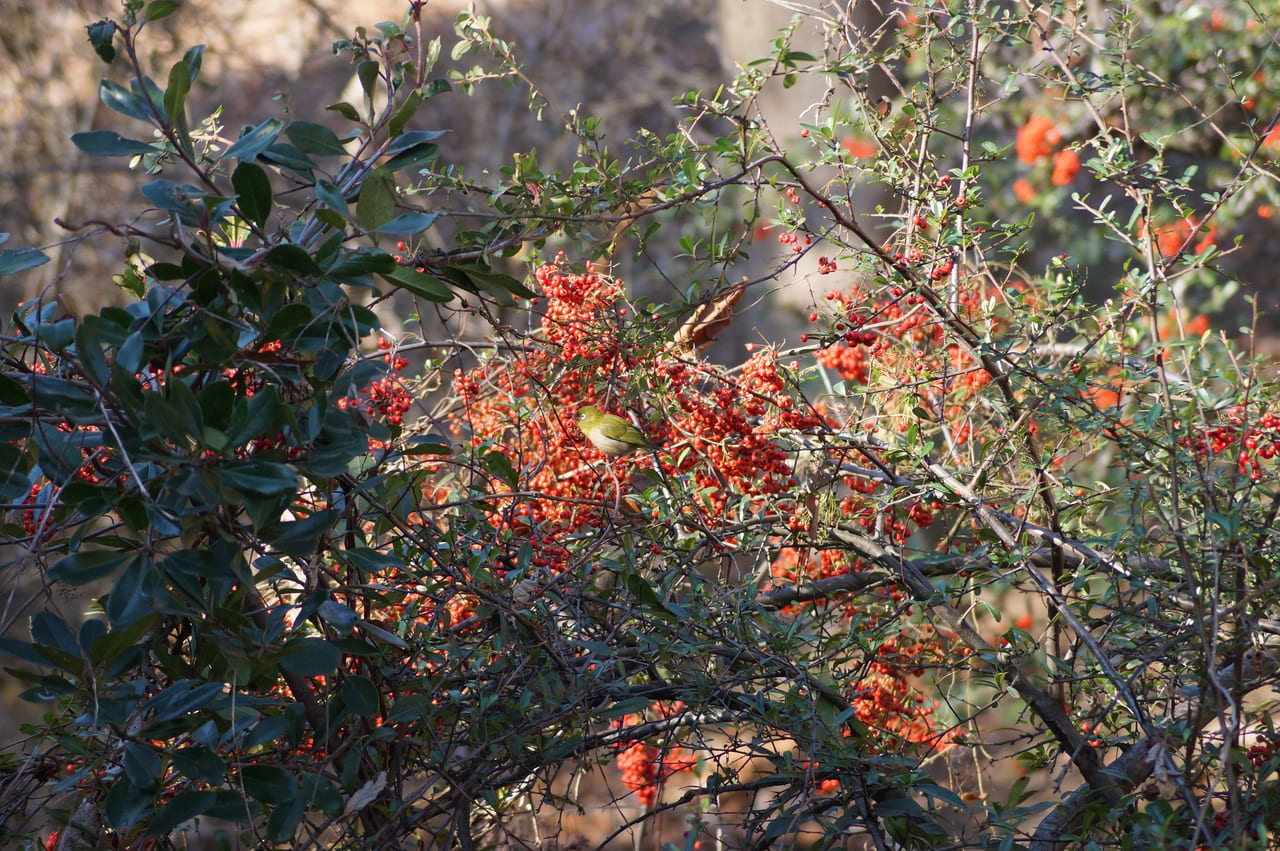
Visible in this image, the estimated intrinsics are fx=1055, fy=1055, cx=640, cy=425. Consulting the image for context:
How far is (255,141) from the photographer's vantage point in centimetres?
111

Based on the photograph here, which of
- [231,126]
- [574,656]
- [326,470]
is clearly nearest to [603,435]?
[574,656]

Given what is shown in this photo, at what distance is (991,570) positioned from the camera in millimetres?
1484

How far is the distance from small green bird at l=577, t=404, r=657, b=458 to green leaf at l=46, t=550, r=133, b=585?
737 millimetres

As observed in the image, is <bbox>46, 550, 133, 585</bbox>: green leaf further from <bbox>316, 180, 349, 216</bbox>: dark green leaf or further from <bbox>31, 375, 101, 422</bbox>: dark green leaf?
<bbox>316, 180, 349, 216</bbox>: dark green leaf

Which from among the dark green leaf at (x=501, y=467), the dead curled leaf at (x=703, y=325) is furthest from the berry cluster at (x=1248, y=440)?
the dark green leaf at (x=501, y=467)

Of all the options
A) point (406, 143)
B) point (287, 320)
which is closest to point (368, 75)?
point (406, 143)

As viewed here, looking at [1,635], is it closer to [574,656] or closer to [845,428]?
[574,656]

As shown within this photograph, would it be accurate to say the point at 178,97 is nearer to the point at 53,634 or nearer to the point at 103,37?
the point at 103,37

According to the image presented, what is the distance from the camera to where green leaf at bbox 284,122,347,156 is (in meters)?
1.15

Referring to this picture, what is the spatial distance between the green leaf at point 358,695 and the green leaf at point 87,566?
0.28m

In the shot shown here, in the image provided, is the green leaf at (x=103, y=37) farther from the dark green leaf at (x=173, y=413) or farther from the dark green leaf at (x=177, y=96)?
the dark green leaf at (x=173, y=413)

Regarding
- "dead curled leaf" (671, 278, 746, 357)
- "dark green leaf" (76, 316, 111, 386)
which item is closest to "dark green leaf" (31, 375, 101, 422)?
"dark green leaf" (76, 316, 111, 386)

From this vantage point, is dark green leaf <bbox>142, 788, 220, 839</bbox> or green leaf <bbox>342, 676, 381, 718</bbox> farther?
green leaf <bbox>342, 676, 381, 718</bbox>

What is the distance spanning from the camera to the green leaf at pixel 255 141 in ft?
3.57
